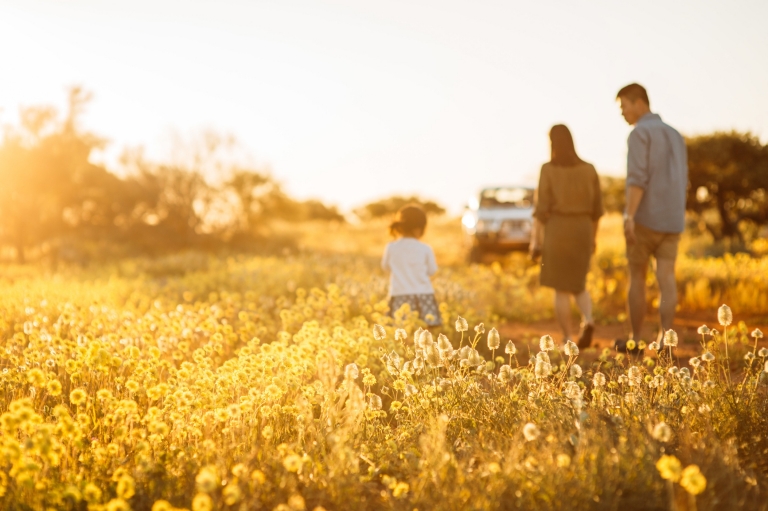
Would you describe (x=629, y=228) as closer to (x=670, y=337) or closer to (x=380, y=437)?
(x=670, y=337)

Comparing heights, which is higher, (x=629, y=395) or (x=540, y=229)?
(x=540, y=229)

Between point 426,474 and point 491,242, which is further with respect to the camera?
point 491,242

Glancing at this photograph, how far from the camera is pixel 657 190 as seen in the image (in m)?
5.71

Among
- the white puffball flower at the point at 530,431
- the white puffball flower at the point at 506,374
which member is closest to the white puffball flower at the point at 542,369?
the white puffball flower at the point at 506,374

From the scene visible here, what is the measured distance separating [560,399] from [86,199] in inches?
980

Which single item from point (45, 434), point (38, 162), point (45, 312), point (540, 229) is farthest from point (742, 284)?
point (38, 162)

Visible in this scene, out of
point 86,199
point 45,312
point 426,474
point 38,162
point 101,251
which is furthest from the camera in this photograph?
point 86,199

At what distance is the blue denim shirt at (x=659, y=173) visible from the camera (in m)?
5.69

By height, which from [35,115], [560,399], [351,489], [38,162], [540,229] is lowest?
[351,489]

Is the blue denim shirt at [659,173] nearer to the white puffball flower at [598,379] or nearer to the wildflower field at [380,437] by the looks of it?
the wildflower field at [380,437]

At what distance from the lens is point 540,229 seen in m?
6.40

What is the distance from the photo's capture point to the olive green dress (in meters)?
6.07

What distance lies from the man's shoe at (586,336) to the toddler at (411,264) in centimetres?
134

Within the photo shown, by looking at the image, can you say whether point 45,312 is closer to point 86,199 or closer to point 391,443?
point 391,443
